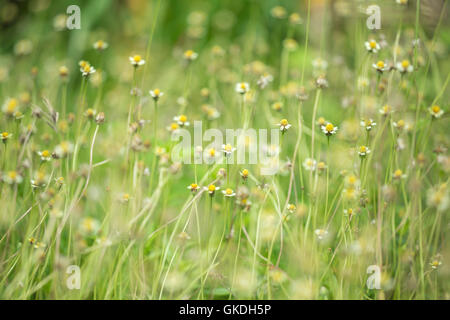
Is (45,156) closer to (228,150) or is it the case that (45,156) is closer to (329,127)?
(228,150)

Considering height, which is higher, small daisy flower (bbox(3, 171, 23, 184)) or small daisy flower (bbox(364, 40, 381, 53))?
small daisy flower (bbox(364, 40, 381, 53))

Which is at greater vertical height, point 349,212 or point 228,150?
point 228,150

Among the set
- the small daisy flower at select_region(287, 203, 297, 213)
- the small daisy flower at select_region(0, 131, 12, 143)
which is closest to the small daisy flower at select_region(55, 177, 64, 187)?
the small daisy flower at select_region(0, 131, 12, 143)

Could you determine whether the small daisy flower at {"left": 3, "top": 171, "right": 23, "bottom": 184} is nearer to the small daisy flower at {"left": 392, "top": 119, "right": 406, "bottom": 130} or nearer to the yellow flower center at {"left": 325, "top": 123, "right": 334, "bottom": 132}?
the yellow flower center at {"left": 325, "top": 123, "right": 334, "bottom": 132}

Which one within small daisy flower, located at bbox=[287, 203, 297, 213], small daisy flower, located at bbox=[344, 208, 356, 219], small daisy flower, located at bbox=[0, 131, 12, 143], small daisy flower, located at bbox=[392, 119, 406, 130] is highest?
small daisy flower, located at bbox=[392, 119, 406, 130]

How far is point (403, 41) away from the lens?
1.48 metres

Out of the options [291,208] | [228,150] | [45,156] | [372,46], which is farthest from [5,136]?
[372,46]

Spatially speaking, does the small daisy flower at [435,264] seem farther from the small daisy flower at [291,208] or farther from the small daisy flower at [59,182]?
the small daisy flower at [59,182]

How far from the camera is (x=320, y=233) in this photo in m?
0.87

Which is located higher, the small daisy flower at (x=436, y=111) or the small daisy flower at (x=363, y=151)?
the small daisy flower at (x=436, y=111)

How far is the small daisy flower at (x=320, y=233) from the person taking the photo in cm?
85

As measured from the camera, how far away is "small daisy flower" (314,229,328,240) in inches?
33.6

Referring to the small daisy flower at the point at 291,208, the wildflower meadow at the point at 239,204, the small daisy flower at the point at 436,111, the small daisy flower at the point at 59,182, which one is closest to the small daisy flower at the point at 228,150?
the wildflower meadow at the point at 239,204

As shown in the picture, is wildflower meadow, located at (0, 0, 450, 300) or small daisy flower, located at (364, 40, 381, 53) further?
small daisy flower, located at (364, 40, 381, 53)
